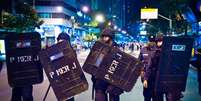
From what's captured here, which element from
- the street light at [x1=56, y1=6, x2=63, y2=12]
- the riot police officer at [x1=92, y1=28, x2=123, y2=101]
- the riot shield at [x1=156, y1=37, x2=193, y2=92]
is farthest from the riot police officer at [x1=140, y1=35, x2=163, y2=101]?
the street light at [x1=56, y1=6, x2=63, y2=12]

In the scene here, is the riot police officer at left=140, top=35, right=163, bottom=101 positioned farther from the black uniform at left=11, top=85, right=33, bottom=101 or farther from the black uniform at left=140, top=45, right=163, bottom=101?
the black uniform at left=11, top=85, right=33, bottom=101

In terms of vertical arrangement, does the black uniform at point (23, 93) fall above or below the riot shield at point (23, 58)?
below

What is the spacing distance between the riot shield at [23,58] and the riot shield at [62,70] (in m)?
0.60

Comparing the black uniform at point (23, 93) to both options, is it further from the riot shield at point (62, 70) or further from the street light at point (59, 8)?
the street light at point (59, 8)

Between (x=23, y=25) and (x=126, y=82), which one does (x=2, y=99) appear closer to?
(x=126, y=82)

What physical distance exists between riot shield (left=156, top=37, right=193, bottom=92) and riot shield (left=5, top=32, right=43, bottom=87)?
8.76ft

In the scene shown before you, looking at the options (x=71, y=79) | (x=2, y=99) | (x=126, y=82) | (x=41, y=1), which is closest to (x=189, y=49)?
(x=126, y=82)

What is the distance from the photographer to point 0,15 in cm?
5194

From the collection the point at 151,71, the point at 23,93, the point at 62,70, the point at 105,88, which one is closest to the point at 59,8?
the point at 23,93

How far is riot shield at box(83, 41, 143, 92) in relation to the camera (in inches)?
350

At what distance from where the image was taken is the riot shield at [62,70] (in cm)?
887

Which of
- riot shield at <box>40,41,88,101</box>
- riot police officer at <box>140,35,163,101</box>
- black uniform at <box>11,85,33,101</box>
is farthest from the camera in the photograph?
riot police officer at <box>140,35,163,101</box>

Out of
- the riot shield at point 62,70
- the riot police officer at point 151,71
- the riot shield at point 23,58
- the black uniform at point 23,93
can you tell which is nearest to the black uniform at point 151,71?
the riot police officer at point 151,71

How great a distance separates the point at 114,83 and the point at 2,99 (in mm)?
5207
